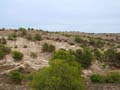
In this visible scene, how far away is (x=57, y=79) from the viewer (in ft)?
128

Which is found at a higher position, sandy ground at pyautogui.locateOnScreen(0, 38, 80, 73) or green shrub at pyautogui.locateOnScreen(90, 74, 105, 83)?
sandy ground at pyautogui.locateOnScreen(0, 38, 80, 73)

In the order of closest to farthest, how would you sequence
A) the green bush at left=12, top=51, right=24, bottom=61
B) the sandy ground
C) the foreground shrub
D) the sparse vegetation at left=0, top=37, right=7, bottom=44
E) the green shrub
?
the foreground shrub < the green shrub < the sandy ground < the green bush at left=12, top=51, right=24, bottom=61 < the sparse vegetation at left=0, top=37, right=7, bottom=44

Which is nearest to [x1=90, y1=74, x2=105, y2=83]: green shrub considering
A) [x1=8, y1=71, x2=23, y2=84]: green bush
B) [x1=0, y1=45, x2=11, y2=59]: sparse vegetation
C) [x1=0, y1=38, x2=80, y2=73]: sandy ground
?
[x1=0, y1=38, x2=80, y2=73]: sandy ground

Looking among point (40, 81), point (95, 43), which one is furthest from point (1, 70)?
point (95, 43)

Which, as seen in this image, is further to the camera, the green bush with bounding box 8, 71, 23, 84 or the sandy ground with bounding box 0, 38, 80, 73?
the sandy ground with bounding box 0, 38, 80, 73

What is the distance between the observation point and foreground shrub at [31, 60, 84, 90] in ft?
128

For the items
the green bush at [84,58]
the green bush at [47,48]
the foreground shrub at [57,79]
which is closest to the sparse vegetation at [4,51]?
the green bush at [47,48]

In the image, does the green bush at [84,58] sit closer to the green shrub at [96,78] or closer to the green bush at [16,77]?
the green shrub at [96,78]

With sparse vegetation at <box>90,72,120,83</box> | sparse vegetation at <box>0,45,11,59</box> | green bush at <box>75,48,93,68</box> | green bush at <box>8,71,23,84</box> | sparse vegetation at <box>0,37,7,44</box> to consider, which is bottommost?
sparse vegetation at <box>90,72,120,83</box>

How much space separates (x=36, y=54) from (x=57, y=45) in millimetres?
9624

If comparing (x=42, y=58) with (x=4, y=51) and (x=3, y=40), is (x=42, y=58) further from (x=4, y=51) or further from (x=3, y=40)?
(x=3, y=40)

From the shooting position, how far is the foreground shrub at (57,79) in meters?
39.0

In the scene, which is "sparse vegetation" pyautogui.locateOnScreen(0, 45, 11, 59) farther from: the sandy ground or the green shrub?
the green shrub

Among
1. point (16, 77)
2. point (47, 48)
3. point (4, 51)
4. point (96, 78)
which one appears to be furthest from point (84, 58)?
point (16, 77)
